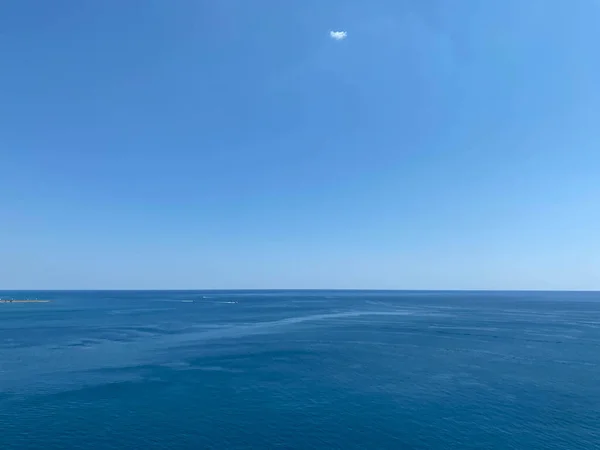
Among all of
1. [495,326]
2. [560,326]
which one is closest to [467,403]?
[495,326]

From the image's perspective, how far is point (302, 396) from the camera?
46375 mm

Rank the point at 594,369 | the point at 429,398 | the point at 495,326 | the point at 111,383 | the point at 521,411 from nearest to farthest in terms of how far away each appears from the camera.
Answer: the point at 521,411
the point at 429,398
the point at 111,383
the point at 594,369
the point at 495,326

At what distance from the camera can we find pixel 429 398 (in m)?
45.4

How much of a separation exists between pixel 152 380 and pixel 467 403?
145ft

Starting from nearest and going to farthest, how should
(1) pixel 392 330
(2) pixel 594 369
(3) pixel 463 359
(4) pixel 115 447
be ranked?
(4) pixel 115 447 → (2) pixel 594 369 → (3) pixel 463 359 → (1) pixel 392 330

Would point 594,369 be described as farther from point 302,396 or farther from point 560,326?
point 560,326

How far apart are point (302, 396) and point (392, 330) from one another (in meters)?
64.1

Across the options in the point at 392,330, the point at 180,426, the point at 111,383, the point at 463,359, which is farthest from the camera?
the point at 392,330

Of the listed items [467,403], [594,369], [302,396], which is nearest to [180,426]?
[302,396]

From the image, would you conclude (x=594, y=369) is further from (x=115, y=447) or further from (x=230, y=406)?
(x=115, y=447)

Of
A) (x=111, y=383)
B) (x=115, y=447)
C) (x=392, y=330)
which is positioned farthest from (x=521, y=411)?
(x=392, y=330)

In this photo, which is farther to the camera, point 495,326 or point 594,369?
point 495,326

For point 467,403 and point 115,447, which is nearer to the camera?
point 115,447

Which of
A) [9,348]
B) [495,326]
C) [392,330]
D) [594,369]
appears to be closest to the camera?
[594,369]
